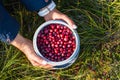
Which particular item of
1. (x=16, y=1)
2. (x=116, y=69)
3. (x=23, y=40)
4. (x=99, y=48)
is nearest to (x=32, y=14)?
(x=16, y=1)

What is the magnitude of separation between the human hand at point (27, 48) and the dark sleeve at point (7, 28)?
1.6 inches

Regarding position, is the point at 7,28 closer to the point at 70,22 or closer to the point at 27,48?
the point at 27,48

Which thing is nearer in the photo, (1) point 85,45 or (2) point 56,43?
(2) point 56,43

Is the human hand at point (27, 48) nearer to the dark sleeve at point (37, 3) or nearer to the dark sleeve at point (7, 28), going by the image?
the dark sleeve at point (7, 28)

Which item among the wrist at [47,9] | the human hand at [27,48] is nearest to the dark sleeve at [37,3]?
the wrist at [47,9]

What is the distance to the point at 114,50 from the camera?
1.66 m

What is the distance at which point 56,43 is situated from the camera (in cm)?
147

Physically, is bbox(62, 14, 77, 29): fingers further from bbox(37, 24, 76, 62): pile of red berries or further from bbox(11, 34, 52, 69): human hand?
bbox(11, 34, 52, 69): human hand

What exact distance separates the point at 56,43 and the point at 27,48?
0.13 meters

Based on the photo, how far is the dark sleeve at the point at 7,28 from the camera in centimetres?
144

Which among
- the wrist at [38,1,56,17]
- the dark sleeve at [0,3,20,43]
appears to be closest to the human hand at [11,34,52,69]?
the dark sleeve at [0,3,20,43]

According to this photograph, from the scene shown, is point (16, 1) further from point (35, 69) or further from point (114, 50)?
point (114, 50)

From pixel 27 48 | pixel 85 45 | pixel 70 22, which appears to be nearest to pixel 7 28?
pixel 27 48

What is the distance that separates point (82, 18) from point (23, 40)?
13.5 inches
